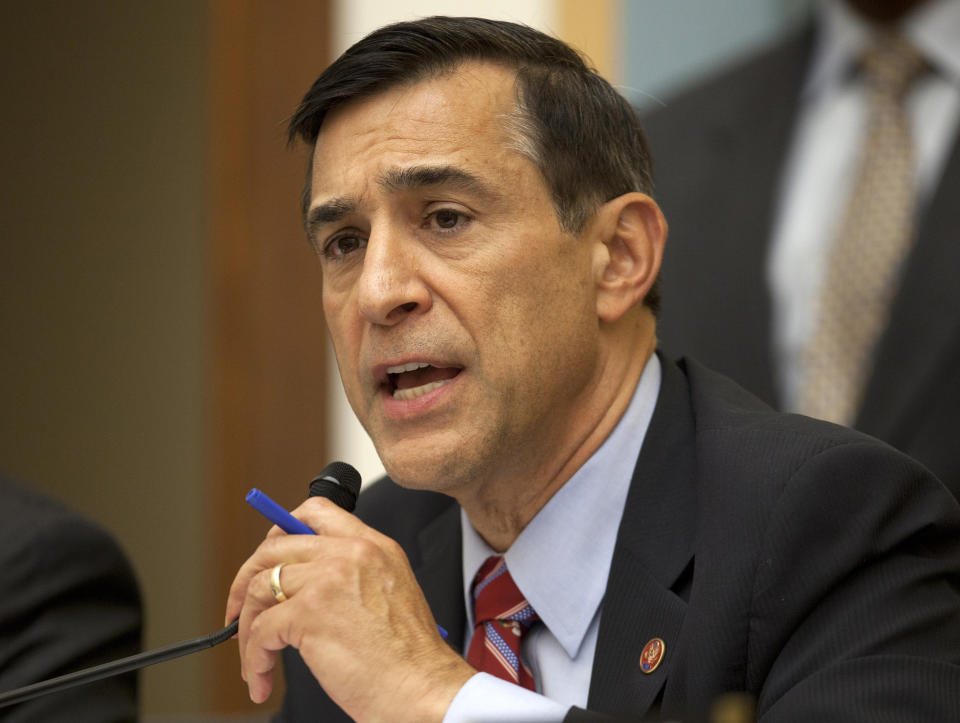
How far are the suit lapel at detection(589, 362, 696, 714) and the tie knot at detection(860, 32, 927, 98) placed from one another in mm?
1156

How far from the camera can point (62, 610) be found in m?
2.01

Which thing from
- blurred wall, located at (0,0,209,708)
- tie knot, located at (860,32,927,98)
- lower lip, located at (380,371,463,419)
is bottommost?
blurred wall, located at (0,0,209,708)

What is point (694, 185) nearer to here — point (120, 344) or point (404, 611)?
point (404, 611)

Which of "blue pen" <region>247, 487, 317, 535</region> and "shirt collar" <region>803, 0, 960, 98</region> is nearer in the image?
"blue pen" <region>247, 487, 317, 535</region>

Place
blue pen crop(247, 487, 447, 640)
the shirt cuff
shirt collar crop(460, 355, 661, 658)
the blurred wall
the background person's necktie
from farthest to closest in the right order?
1. the blurred wall
2. the background person's necktie
3. shirt collar crop(460, 355, 661, 658)
4. blue pen crop(247, 487, 447, 640)
5. the shirt cuff

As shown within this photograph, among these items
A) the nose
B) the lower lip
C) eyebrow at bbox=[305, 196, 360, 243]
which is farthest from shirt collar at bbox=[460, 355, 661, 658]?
eyebrow at bbox=[305, 196, 360, 243]

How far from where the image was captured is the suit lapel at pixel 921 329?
2457mm

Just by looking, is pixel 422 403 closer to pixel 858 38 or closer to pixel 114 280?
pixel 858 38

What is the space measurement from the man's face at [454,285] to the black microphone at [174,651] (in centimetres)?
9

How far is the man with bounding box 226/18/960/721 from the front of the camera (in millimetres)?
1505

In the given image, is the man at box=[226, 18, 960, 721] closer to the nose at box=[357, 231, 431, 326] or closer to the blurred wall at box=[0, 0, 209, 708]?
the nose at box=[357, 231, 431, 326]

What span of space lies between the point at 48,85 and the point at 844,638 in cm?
373

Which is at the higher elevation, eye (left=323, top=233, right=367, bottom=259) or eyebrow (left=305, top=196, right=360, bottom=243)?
eyebrow (left=305, top=196, right=360, bottom=243)

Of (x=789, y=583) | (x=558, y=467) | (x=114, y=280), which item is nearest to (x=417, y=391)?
(x=558, y=467)
